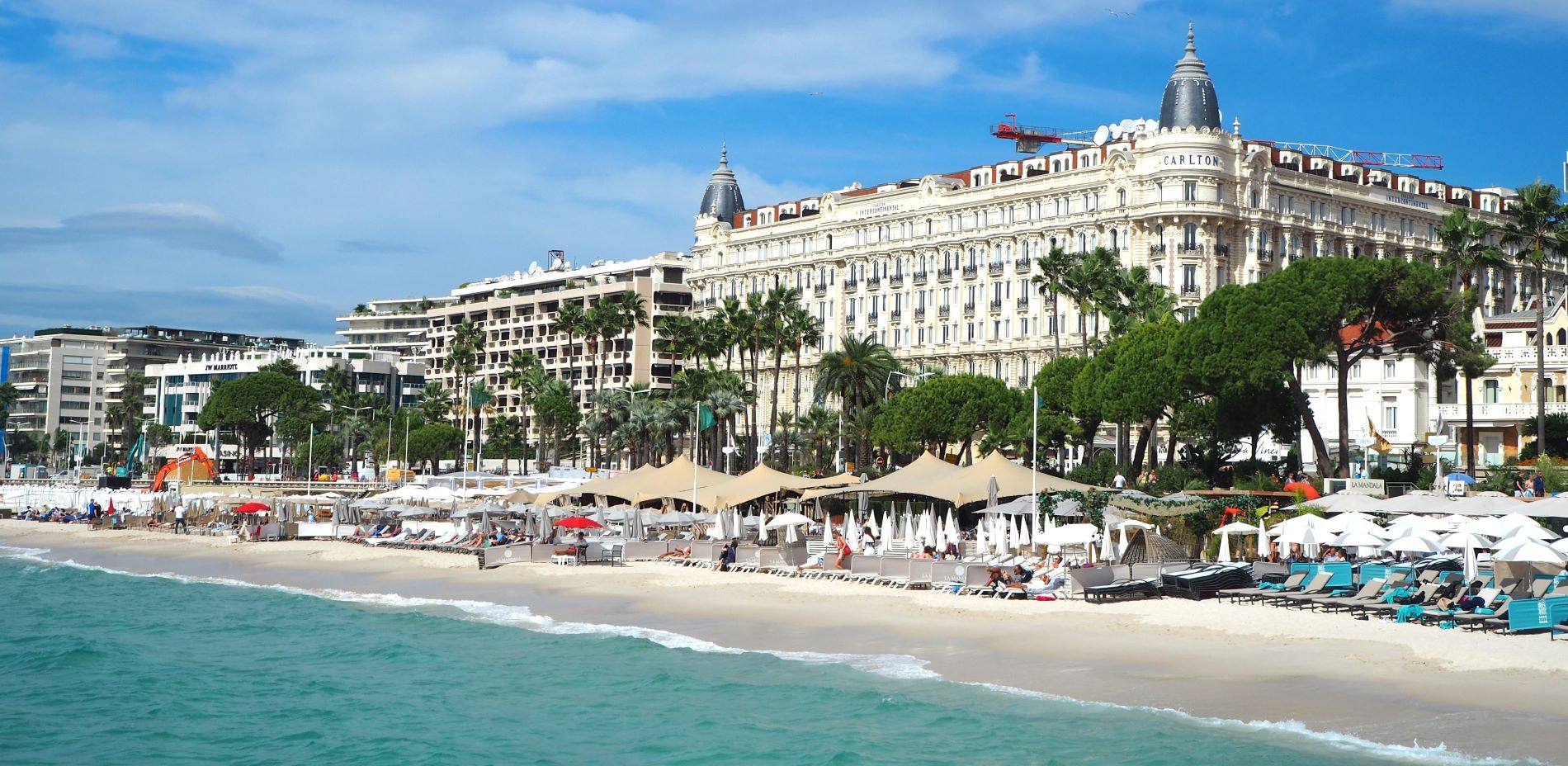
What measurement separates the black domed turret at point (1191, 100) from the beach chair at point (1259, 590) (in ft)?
215

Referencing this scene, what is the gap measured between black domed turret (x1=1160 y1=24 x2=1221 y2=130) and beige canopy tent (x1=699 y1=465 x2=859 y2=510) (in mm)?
49583

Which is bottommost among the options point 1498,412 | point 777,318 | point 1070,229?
point 1498,412

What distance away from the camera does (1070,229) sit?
98.8 meters

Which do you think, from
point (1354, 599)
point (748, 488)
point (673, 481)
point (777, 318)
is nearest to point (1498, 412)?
point (748, 488)

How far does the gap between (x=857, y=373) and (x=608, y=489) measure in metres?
30.6

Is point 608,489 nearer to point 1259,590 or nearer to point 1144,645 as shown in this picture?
point 1259,590

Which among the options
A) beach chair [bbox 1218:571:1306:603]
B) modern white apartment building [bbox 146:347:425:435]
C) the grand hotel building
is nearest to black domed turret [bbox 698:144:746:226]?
the grand hotel building

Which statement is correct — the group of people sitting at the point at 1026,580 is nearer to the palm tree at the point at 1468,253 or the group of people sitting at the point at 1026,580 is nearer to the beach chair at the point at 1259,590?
→ the beach chair at the point at 1259,590

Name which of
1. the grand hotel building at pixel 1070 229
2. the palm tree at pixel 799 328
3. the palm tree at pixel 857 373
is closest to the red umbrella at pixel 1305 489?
the palm tree at pixel 857 373

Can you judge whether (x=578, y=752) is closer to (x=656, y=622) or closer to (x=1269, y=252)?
(x=656, y=622)

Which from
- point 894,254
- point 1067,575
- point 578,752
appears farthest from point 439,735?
point 894,254

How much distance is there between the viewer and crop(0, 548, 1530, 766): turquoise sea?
22484mm

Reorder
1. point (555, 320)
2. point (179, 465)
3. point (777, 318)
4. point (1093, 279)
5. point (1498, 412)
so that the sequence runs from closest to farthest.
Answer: point (1498, 412), point (1093, 279), point (179, 465), point (777, 318), point (555, 320)

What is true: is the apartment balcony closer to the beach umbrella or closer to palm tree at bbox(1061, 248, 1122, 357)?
palm tree at bbox(1061, 248, 1122, 357)
